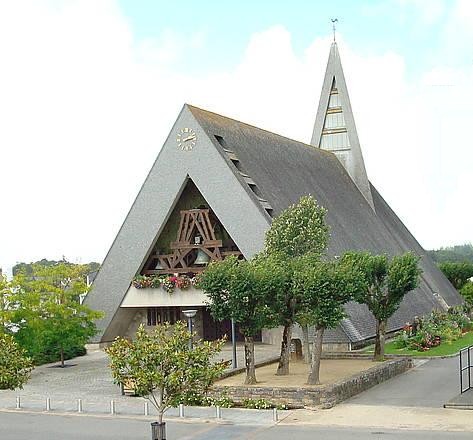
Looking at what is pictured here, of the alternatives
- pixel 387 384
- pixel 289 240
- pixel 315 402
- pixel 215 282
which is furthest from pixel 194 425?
pixel 289 240

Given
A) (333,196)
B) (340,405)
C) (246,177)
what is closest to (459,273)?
(333,196)

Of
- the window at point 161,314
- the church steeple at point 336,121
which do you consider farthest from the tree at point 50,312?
the church steeple at point 336,121

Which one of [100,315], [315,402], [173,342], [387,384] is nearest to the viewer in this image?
[173,342]

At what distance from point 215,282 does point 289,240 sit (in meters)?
5.05

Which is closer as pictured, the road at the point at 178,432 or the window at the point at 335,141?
the road at the point at 178,432

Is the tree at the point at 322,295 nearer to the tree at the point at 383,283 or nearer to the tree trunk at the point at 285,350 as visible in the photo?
the tree trunk at the point at 285,350

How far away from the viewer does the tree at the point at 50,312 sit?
29.2 m

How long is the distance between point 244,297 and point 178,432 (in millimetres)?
5261

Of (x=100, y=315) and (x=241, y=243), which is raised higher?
(x=241, y=243)

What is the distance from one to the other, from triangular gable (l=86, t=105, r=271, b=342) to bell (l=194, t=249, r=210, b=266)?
219cm

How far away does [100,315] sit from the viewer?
31906 mm

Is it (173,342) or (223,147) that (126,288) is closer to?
(223,147)

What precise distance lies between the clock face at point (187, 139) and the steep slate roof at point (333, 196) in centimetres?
62

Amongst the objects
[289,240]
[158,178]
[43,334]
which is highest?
[158,178]
